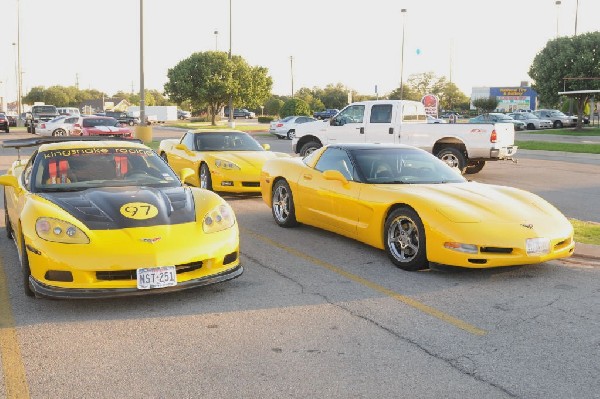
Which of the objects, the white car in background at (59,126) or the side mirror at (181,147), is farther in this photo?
the white car in background at (59,126)

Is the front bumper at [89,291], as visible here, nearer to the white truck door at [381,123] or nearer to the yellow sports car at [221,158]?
the yellow sports car at [221,158]

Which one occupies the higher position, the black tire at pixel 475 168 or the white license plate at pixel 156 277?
the black tire at pixel 475 168

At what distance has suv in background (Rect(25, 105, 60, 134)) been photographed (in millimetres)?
41781

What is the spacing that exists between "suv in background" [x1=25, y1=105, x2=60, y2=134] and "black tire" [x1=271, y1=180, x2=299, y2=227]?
35.4 meters

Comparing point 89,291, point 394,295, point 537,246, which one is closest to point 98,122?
point 89,291

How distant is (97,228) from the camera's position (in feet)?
17.2

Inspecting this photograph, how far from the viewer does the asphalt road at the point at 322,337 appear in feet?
12.5

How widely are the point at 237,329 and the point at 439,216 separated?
8.55 ft

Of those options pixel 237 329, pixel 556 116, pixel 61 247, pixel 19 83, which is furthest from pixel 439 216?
pixel 19 83

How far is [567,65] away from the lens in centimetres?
4662

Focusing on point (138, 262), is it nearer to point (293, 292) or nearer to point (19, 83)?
point (293, 292)

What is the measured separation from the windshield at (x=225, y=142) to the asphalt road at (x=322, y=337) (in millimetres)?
6398

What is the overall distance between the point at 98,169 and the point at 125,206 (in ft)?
3.89

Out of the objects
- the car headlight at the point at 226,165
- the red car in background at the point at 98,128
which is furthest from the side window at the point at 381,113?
the red car in background at the point at 98,128
